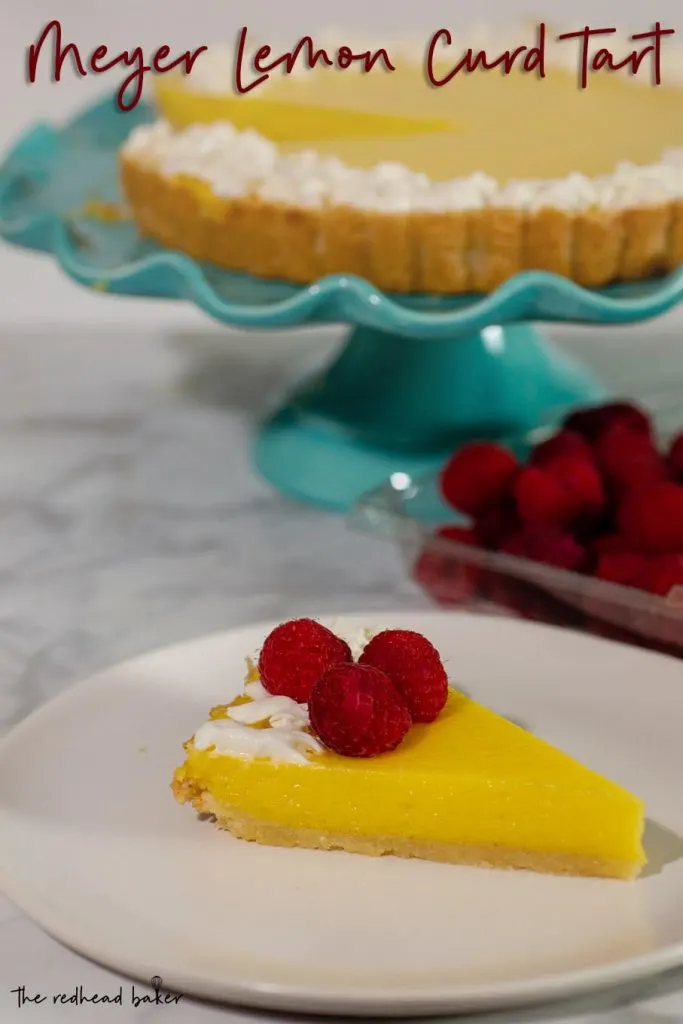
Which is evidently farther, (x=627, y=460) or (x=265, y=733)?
(x=627, y=460)

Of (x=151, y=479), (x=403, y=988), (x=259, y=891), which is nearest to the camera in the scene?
(x=403, y=988)

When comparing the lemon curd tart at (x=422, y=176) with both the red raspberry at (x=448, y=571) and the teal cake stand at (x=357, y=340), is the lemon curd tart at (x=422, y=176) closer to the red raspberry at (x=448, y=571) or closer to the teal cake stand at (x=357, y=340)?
the teal cake stand at (x=357, y=340)

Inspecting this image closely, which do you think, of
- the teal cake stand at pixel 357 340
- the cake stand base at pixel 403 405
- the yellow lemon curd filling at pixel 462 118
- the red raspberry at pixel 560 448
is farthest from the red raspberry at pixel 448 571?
the yellow lemon curd filling at pixel 462 118

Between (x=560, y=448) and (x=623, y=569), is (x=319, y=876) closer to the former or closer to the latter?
(x=623, y=569)

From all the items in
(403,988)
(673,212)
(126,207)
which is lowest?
(403,988)

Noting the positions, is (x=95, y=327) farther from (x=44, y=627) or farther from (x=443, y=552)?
(x=443, y=552)

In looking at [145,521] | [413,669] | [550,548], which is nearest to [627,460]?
[550,548]

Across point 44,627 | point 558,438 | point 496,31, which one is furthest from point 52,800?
point 496,31
